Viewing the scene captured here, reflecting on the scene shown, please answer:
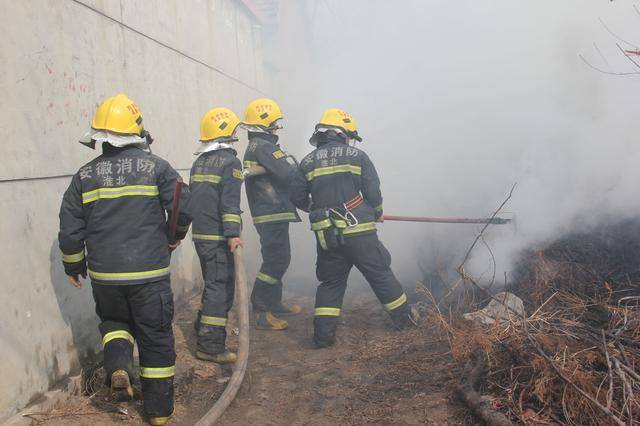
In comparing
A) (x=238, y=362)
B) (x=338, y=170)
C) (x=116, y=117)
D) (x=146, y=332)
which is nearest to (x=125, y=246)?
(x=146, y=332)

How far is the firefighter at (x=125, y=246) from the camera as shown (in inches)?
122

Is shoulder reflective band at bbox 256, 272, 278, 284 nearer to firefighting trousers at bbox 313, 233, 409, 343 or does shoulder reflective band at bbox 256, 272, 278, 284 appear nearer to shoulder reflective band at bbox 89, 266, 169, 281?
firefighting trousers at bbox 313, 233, 409, 343

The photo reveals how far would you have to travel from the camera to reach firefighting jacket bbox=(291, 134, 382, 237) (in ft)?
15.2

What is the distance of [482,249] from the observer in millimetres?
5152

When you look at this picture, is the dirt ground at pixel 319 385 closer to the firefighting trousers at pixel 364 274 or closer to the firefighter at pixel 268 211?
the firefighting trousers at pixel 364 274

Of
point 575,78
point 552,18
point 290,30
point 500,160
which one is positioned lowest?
point 500,160

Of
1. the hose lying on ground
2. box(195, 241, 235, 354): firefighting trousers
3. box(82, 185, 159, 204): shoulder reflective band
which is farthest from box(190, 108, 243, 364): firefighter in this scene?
box(82, 185, 159, 204): shoulder reflective band

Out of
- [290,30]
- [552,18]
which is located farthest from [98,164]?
[290,30]

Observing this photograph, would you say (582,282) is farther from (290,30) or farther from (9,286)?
(290,30)

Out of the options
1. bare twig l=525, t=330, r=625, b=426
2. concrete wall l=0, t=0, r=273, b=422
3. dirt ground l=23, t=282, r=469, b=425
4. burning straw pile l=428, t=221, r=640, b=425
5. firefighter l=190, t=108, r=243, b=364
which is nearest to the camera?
bare twig l=525, t=330, r=625, b=426

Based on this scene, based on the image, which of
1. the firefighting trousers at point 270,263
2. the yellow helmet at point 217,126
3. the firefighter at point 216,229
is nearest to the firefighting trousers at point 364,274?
Answer: the firefighting trousers at point 270,263

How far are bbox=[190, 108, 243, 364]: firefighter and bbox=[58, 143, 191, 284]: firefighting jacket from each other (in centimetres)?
111

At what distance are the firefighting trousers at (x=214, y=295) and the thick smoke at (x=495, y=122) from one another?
2.48 m

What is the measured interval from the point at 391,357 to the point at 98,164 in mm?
2584
